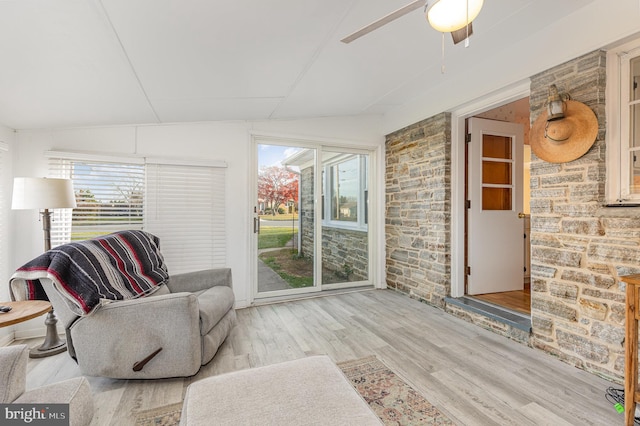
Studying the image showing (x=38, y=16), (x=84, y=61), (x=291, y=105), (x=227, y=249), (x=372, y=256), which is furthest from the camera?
(x=372, y=256)

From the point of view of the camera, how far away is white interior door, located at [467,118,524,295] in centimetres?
351

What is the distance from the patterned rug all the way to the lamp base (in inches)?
54.3

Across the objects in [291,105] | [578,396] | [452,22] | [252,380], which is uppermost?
[291,105]

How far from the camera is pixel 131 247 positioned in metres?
2.53

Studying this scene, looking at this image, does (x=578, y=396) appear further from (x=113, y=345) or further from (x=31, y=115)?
(x=31, y=115)

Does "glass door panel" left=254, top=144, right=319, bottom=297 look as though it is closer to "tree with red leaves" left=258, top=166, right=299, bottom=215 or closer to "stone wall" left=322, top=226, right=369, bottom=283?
"tree with red leaves" left=258, top=166, right=299, bottom=215

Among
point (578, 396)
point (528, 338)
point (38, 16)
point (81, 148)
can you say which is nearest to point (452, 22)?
point (38, 16)

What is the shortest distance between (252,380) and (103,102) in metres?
2.52

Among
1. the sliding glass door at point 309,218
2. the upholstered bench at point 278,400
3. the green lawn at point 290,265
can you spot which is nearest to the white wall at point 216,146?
the sliding glass door at point 309,218

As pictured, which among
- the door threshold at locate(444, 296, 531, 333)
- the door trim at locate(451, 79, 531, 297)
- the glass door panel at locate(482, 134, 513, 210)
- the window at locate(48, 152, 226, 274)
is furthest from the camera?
the glass door panel at locate(482, 134, 513, 210)

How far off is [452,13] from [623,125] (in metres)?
1.76

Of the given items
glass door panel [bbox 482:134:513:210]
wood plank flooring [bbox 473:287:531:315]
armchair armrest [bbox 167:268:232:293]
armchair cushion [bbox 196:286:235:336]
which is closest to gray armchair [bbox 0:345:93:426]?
armchair cushion [bbox 196:286:235:336]

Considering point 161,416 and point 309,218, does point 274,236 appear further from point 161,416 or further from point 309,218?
point 161,416

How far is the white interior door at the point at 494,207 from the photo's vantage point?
3510 mm
